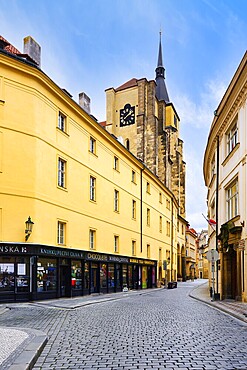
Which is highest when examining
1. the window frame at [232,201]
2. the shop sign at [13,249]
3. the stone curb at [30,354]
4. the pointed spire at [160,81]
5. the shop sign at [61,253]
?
the pointed spire at [160,81]

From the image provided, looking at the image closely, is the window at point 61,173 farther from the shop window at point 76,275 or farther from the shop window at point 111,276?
the shop window at point 111,276

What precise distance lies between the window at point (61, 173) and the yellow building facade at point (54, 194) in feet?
0.19

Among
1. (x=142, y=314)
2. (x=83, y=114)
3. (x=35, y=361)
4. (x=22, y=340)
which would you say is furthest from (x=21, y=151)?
(x=35, y=361)

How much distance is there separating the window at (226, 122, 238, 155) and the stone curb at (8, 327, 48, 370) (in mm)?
15686

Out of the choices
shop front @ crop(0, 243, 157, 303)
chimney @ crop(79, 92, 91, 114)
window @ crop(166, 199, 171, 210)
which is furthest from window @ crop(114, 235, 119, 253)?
window @ crop(166, 199, 171, 210)

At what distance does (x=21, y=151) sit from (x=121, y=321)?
440 inches

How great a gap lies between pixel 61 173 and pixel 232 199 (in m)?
9.61

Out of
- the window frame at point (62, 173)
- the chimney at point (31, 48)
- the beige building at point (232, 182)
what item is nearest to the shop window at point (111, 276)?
the beige building at point (232, 182)

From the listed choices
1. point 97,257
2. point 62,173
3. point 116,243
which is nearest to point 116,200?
point 116,243

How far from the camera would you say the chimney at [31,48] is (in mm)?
24453

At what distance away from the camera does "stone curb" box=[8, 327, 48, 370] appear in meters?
6.43

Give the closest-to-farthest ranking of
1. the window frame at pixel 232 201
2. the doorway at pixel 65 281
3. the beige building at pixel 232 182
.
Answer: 1. the beige building at pixel 232 182
2. the window frame at pixel 232 201
3. the doorway at pixel 65 281

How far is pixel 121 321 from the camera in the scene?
13102mm

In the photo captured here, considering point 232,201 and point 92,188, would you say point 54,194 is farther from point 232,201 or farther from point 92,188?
point 232,201
